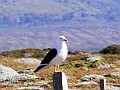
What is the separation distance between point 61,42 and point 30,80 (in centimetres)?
1196

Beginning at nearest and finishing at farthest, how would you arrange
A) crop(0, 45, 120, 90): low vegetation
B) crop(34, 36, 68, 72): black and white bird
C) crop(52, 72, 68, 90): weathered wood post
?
crop(52, 72, 68, 90): weathered wood post < crop(34, 36, 68, 72): black and white bird < crop(0, 45, 120, 90): low vegetation

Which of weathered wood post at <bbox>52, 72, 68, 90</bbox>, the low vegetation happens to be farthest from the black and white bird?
the low vegetation

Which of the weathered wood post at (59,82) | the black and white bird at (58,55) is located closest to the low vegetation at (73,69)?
the black and white bird at (58,55)

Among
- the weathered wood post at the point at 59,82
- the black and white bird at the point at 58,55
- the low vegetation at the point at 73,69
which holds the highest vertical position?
the low vegetation at the point at 73,69

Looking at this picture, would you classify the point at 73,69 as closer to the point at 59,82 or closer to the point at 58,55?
the point at 58,55

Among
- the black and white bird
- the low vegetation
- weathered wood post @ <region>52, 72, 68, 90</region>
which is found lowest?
weathered wood post @ <region>52, 72, 68, 90</region>

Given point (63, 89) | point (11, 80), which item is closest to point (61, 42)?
point (63, 89)

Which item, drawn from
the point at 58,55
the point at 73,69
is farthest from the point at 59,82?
the point at 73,69

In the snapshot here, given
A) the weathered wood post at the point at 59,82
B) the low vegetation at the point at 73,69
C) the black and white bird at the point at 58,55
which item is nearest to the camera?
the weathered wood post at the point at 59,82

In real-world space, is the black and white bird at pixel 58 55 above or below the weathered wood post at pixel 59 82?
above

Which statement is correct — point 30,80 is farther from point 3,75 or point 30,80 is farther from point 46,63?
point 46,63

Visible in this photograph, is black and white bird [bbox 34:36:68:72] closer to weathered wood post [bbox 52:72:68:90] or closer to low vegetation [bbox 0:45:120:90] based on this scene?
weathered wood post [bbox 52:72:68:90]

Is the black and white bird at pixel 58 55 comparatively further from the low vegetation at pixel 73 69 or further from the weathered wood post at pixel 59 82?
the low vegetation at pixel 73 69

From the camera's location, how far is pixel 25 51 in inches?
2325
